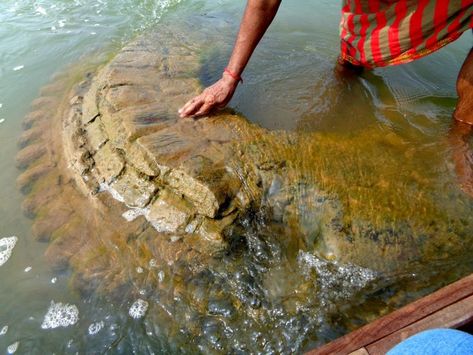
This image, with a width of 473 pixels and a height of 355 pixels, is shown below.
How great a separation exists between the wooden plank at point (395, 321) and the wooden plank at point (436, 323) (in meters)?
0.01

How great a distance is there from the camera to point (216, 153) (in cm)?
208

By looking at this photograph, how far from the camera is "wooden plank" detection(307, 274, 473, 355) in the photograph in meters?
1.29

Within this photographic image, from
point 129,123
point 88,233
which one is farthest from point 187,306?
point 129,123

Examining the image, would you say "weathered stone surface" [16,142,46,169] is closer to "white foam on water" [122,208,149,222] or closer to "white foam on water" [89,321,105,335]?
"white foam on water" [122,208,149,222]

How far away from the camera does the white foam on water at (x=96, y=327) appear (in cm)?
177

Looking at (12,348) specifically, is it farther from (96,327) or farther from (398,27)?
(398,27)

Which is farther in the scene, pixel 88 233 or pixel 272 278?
pixel 88 233

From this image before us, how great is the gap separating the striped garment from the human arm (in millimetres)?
912

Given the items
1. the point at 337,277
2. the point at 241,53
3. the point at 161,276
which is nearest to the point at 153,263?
the point at 161,276

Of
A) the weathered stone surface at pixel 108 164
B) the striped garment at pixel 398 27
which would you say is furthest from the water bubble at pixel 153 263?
the striped garment at pixel 398 27

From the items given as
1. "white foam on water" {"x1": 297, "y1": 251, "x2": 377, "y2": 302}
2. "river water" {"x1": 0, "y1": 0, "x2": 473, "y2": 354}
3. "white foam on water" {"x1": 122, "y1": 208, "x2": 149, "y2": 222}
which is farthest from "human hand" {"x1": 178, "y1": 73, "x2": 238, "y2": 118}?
"white foam on water" {"x1": 297, "y1": 251, "x2": 377, "y2": 302}

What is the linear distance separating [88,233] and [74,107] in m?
1.14

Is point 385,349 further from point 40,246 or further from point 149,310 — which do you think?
point 40,246

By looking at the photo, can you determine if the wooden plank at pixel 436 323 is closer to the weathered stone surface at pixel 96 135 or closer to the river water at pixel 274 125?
the river water at pixel 274 125
